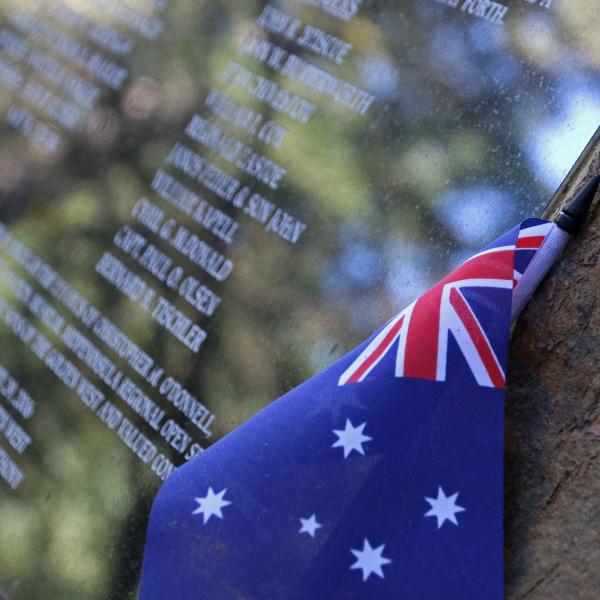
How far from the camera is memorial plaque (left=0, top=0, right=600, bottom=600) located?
1.70m

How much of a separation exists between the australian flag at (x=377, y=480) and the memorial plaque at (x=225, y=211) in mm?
339

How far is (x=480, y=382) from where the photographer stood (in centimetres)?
130

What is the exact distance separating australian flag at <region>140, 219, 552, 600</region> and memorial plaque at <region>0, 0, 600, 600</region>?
0.34 m

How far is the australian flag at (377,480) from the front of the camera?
4.16 feet

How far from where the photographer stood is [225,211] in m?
2.07

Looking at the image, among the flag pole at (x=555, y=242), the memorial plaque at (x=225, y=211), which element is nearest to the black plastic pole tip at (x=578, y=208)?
the flag pole at (x=555, y=242)

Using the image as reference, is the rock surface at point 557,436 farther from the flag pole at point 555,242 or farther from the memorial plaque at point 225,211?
the memorial plaque at point 225,211

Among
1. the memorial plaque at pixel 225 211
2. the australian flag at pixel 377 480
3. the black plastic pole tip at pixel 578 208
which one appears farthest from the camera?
the memorial plaque at pixel 225 211

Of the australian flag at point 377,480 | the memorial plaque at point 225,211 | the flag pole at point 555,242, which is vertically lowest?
the australian flag at point 377,480

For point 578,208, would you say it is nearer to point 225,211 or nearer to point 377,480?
point 377,480

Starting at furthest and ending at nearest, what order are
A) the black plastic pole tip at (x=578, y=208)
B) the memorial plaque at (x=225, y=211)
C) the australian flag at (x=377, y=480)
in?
the memorial plaque at (x=225, y=211) → the black plastic pole tip at (x=578, y=208) → the australian flag at (x=377, y=480)

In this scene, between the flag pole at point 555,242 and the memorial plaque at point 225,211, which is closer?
the flag pole at point 555,242

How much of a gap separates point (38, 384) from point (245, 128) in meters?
0.84

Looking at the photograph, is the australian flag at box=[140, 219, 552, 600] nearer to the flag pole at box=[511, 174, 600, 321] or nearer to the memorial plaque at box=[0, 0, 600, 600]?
the flag pole at box=[511, 174, 600, 321]
